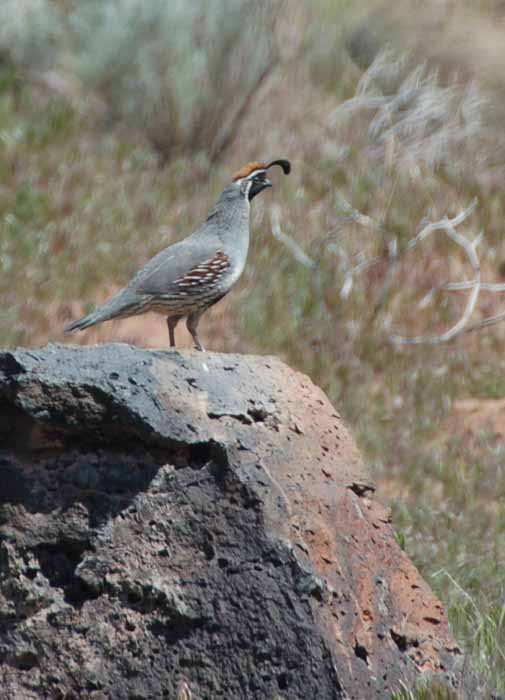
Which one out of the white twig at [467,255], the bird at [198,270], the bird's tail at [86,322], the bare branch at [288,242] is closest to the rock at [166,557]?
the bird at [198,270]

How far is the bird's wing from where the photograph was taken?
18.2 ft

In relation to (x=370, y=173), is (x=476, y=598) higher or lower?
lower

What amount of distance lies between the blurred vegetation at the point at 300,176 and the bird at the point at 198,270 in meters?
1.56

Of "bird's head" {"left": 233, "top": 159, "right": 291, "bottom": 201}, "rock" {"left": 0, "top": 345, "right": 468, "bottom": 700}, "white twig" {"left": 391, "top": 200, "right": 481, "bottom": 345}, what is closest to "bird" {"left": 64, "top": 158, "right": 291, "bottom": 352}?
"bird's head" {"left": 233, "top": 159, "right": 291, "bottom": 201}

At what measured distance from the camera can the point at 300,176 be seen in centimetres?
984

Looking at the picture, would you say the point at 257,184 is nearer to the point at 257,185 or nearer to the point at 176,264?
the point at 257,185

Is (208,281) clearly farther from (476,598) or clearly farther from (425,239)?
(425,239)

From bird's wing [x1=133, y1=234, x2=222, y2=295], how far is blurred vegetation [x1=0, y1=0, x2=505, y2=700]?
5.48 feet

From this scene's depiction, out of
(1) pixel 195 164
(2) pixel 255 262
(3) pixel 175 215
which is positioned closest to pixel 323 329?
(2) pixel 255 262

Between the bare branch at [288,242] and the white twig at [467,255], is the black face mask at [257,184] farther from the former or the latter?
the bare branch at [288,242]

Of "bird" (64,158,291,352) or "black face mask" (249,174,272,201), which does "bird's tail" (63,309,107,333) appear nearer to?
"bird" (64,158,291,352)

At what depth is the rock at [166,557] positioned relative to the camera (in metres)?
3.40

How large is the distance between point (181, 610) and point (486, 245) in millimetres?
6274

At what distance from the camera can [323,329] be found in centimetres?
840
